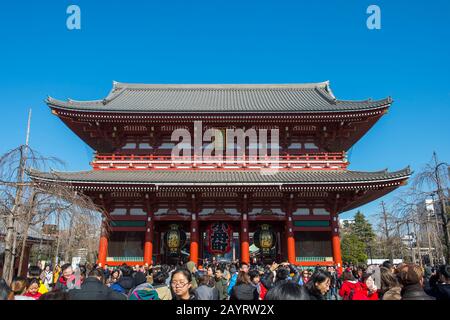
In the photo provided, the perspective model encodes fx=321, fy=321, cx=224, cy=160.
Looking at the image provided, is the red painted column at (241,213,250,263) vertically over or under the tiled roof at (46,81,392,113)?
under

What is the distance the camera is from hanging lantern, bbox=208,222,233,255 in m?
18.5

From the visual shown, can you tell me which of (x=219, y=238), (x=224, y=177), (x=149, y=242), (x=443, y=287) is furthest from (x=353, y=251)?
(x=443, y=287)

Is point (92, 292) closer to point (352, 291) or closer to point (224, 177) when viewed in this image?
point (352, 291)

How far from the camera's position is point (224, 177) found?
17031 mm

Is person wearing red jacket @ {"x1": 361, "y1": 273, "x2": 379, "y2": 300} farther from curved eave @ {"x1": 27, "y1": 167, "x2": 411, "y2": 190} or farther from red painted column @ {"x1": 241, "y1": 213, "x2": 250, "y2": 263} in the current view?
red painted column @ {"x1": 241, "y1": 213, "x2": 250, "y2": 263}

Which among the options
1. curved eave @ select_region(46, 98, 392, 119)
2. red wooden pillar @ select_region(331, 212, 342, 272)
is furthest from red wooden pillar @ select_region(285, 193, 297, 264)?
curved eave @ select_region(46, 98, 392, 119)

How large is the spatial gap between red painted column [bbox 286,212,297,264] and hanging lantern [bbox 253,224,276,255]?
1195 mm

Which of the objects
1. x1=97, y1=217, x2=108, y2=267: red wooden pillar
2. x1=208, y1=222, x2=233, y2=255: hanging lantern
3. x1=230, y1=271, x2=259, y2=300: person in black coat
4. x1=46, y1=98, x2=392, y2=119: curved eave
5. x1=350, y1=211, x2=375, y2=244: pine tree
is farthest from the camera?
x1=350, y1=211, x2=375, y2=244: pine tree

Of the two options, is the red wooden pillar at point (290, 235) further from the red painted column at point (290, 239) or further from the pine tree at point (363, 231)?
the pine tree at point (363, 231)

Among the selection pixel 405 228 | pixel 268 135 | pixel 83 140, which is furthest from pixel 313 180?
pixel 83 140

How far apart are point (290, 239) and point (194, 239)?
17.1 feet

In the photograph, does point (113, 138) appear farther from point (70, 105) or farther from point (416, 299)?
point (416, 299)
